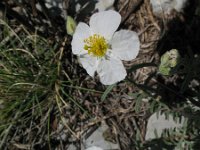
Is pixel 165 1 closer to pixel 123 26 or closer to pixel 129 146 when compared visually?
pixel 123 26

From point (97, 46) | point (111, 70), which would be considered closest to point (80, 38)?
point (97, 46)

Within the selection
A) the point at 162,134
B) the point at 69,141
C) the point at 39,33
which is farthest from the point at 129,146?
the point at 39,33

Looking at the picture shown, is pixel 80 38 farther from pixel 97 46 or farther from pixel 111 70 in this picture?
pixel 111 70

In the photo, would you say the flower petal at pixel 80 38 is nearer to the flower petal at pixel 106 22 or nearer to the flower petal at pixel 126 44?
the flower petal at pixel 106 22

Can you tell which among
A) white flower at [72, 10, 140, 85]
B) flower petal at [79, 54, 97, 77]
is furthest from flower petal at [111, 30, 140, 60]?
flower petal at [79, 54, 97, 77]

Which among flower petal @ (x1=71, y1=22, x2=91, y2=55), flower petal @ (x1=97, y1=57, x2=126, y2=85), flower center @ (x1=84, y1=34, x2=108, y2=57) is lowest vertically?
flower petal @ (x1=97, y1=57, x2=126, y2=85)

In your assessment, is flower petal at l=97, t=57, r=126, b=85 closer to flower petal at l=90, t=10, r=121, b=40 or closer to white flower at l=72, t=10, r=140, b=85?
white flower at l=72, t=10, r=140, b=85

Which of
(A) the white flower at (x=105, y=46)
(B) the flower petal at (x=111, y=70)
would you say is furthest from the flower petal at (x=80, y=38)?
(B) the flower petal at (x=111, y=70)
